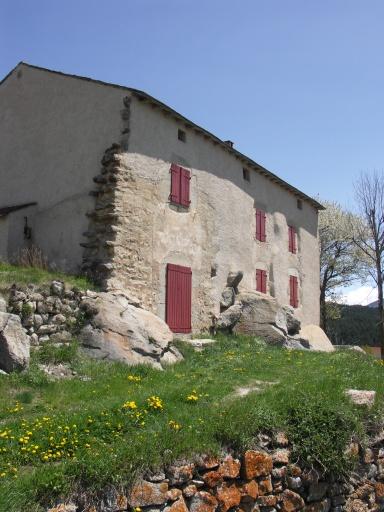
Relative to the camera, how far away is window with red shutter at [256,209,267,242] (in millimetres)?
18969

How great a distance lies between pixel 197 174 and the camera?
627 inches

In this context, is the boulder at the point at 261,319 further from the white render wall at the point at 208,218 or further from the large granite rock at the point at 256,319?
the white render wall at the point at 208,218

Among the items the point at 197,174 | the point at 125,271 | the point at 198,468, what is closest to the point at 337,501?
the point at 198,468

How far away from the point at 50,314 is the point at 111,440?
5237 mm

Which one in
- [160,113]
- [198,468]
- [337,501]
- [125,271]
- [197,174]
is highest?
[160,113]

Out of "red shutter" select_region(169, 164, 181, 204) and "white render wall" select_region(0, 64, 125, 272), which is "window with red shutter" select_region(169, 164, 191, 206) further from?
"white render wall" select_region(0, 64, 125, 272)

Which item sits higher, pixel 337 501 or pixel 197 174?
pixel 197 174

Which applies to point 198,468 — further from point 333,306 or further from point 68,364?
point 333,306

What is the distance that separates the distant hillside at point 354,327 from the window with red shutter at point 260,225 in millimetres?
17228

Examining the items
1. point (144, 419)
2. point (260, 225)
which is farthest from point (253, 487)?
point (260, 225)

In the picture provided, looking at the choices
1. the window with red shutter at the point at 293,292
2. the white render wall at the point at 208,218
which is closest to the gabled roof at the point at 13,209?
the white render wall at the point at 208,218

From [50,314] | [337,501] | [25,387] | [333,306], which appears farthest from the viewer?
[333,306]

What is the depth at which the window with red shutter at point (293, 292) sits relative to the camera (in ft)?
68.2

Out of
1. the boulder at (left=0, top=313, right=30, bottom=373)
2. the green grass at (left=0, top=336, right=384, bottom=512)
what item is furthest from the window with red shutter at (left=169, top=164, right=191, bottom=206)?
the boulder at (left=0, top=313, right=30, bottom=373)
